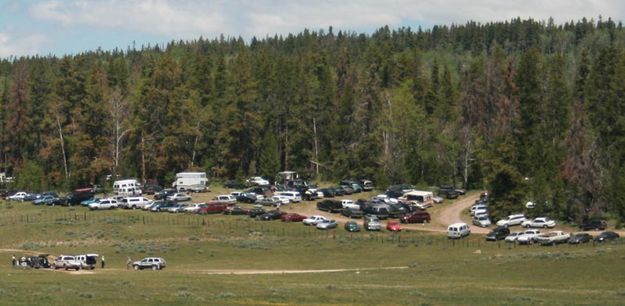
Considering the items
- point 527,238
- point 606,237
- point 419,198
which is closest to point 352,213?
point 419,198

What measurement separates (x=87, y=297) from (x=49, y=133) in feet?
336

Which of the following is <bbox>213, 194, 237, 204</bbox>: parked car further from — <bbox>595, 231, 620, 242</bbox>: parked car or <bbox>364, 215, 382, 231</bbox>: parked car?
<bbox>595, 231, 620, 242</bbox>: parked car

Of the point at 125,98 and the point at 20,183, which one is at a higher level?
the point at 125,98

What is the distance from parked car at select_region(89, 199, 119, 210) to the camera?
330 ft

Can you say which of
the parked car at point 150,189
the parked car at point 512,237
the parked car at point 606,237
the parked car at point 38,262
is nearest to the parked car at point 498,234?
the parked car at point 512,237

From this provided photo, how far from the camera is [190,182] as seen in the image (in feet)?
377

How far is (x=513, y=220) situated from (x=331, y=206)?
20.3m

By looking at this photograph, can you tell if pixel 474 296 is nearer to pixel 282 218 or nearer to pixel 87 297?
pixel 87 297

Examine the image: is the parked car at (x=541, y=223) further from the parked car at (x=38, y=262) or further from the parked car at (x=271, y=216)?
the parked car at (x=38, y=262)

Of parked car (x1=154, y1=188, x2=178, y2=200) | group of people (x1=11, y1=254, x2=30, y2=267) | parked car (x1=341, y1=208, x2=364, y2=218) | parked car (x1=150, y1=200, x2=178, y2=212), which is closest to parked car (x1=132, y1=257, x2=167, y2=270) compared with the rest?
group of people (x1=11, y1=254, x2=30, y2=267)

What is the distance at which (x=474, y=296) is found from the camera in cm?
3828

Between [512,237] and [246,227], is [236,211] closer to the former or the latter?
[246,227]

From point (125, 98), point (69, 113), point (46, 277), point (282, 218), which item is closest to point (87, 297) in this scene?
point (46, 277)

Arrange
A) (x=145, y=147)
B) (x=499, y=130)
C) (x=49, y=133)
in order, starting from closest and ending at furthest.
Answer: (x=499, y=130) < (x=145, y=147) < (x=49, y=133)
